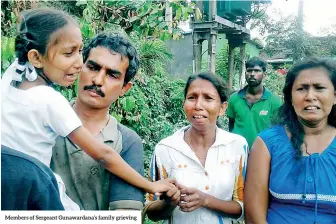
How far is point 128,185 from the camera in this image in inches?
31.9

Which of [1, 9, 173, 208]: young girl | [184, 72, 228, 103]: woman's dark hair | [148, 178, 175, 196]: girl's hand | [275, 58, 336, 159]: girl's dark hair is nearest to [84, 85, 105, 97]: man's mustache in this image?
[1, 9, 173, 208]: young girl

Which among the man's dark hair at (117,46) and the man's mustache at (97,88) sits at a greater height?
the man's dark hair at (117,46)

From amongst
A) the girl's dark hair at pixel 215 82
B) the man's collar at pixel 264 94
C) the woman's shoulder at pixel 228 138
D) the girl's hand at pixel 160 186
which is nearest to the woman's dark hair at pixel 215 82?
the girl's dark hair at pixel 215 82

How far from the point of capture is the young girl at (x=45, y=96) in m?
0.77

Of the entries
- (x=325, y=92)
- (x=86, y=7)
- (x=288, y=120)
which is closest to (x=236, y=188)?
(x=288, y=120)

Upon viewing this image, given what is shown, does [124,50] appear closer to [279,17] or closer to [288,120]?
[288,120]

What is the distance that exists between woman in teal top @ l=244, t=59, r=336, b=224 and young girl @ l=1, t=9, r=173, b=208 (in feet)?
0.94

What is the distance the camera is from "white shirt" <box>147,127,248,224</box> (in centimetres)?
103

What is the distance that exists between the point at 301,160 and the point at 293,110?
162 millimetres

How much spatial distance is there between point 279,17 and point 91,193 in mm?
5364

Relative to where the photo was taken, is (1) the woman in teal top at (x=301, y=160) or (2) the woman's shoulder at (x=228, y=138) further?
(2) the woman's shoulder at (x=228, y=138)

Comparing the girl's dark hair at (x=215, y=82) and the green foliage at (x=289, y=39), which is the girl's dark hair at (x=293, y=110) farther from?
the green foliage at (x=289, y=39)

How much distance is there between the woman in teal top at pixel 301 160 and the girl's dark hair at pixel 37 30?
59 centimetres

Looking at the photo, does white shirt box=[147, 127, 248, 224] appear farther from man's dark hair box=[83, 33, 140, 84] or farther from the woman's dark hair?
man's dark hair box=[83, 33, 140, 84]
